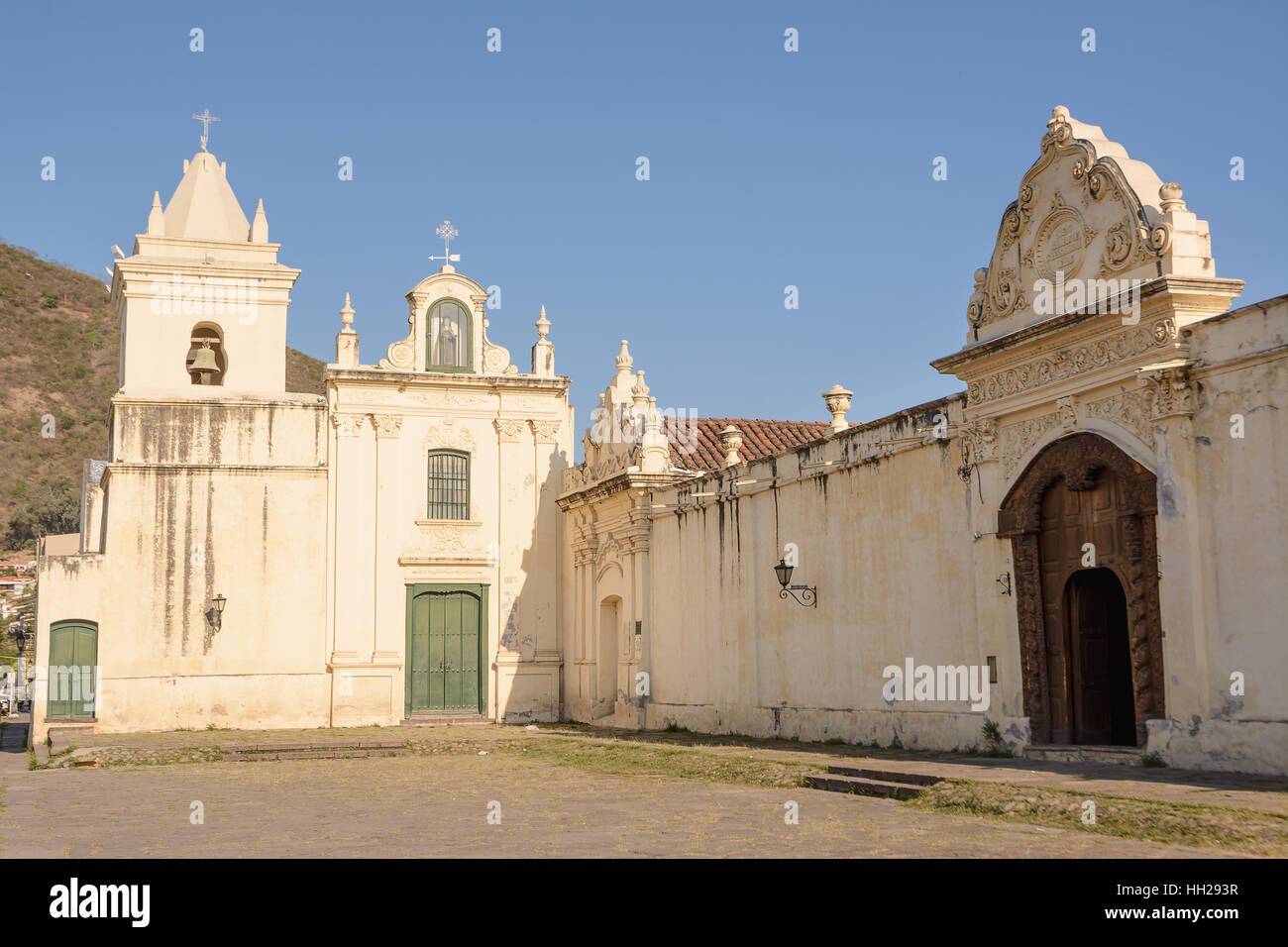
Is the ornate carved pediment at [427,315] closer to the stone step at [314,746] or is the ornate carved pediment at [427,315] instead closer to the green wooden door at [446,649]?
the green wooden door at [446,649]

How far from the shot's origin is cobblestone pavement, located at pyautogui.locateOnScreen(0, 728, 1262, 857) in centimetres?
848

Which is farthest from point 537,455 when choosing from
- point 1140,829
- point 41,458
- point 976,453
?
point 41,458

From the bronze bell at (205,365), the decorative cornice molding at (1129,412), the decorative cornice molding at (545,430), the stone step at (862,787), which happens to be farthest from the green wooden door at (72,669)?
the decorative cornice molding at (1129,412)

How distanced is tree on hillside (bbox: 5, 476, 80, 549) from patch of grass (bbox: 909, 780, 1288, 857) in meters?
49.4

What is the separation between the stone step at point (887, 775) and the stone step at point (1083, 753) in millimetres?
1977

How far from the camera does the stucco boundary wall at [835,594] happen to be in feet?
49.1

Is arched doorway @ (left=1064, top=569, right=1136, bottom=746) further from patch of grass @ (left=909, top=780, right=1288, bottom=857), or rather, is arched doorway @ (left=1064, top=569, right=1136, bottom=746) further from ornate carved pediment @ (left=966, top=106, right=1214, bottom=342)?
patch of grass @ (left=909, top=780, right=1288, bottom=857)

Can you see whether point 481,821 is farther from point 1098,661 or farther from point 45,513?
point 45,513

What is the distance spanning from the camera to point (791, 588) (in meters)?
18.5

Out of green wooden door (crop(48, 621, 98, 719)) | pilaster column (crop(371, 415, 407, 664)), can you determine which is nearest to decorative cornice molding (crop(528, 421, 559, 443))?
pilaster column (crop(371, 415, 407, 664))
